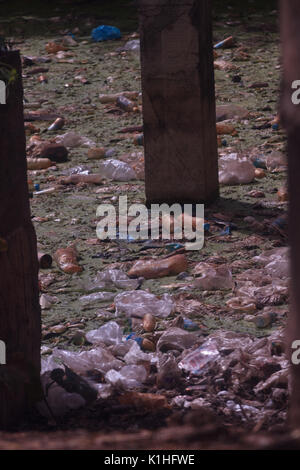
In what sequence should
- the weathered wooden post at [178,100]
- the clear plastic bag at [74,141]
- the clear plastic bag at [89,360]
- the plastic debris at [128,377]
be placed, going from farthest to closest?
the clear plastic bag at [74,141], the weathered wooden post at [178,100], the clear plastic bag at [89,360], the plastic debris at [128,377]

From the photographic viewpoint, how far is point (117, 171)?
16.3ft

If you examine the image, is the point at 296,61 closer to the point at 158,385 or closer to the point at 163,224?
the point at 158,385

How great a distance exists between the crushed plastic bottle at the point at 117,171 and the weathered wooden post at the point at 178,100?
59 cm

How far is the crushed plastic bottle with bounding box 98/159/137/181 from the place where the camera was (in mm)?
4957

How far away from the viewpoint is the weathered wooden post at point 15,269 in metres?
2.16

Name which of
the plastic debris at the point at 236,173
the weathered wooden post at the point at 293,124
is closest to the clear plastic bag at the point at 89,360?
the weathered wooden post at the point at 293,124

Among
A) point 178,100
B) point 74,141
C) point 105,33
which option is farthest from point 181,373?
point 105,33

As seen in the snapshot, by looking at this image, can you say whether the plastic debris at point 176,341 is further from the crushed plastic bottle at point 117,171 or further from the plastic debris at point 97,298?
the crushed plastic bottle at point 117,171

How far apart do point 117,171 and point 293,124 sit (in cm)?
397

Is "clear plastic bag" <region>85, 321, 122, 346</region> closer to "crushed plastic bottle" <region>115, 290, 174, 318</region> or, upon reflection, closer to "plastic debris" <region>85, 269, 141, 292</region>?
"crushed plastic bottle" <region>115, 290, 174, 318</region>

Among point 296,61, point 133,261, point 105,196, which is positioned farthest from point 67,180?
point 296,61

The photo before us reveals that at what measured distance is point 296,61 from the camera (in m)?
1.02

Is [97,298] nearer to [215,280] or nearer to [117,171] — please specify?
[215,280]

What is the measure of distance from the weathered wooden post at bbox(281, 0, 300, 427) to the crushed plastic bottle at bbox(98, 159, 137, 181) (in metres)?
3.88
